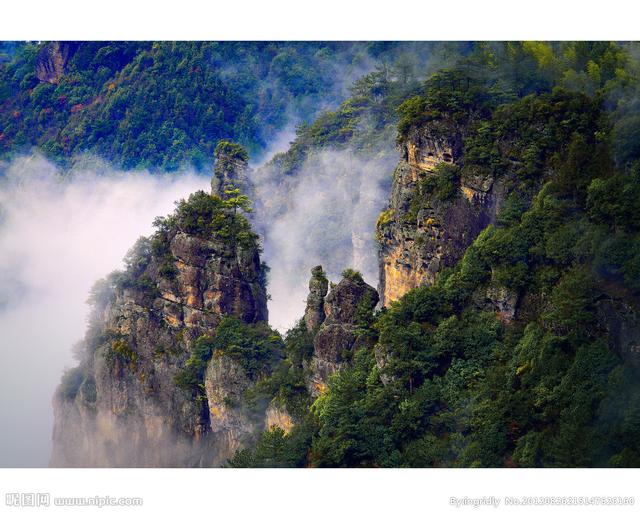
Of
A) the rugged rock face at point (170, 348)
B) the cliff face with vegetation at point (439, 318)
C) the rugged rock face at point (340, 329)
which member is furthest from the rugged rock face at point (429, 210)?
the rugged rock face at point (170, 348)

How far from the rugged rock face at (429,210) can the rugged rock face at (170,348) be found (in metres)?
8.11

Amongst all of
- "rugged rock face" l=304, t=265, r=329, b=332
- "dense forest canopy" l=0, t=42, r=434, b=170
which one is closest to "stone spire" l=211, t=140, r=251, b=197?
"dense forest canopy" l=0, t=42, r=434, b=170

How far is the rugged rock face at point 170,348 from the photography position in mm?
79500

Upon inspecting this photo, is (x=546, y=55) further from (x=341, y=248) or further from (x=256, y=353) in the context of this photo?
(x=341, y=248)

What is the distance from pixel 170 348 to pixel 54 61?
138 feet

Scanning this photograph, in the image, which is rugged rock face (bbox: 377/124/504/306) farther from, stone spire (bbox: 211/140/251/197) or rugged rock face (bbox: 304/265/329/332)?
stone spire (bbox: 211/140/251/197)

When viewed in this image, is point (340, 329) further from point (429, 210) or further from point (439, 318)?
point (429, 210)

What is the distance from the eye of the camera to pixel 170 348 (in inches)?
3211

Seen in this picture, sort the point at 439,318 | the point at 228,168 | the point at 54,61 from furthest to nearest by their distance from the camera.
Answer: the point at 54,61 → the point at 228,168 → the point at 439,318

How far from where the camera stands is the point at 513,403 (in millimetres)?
62281

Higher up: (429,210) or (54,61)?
(54,61)

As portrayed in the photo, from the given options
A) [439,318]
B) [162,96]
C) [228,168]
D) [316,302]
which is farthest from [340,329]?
[162,96]

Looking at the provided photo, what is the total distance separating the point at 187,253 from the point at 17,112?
39948mm
